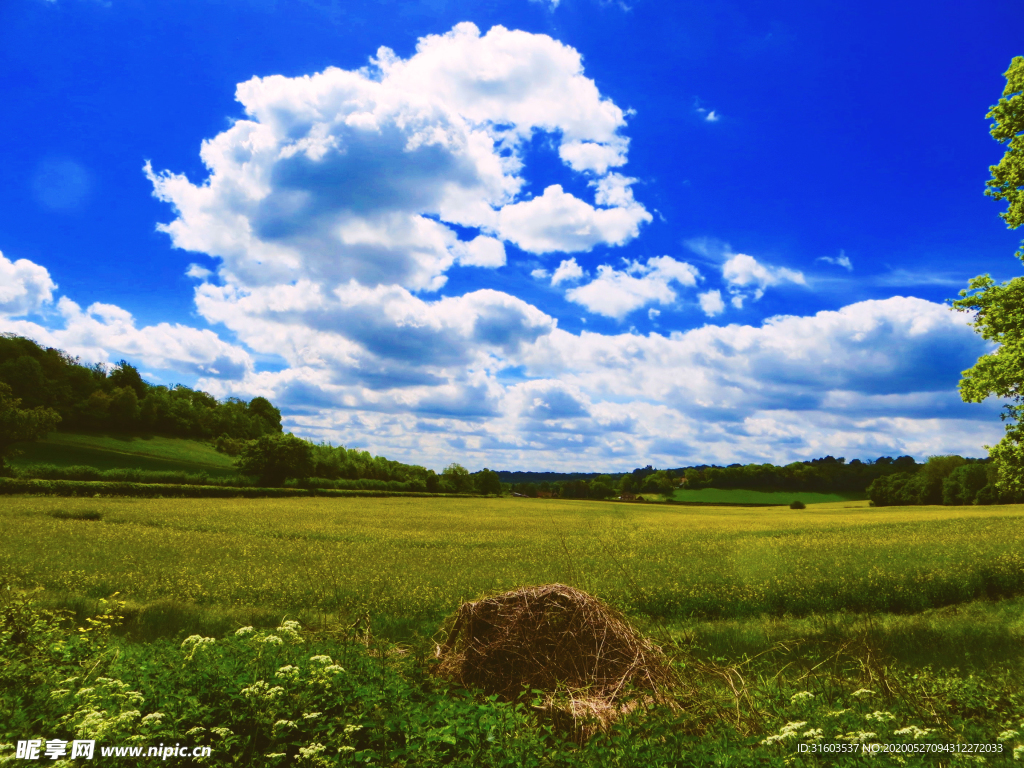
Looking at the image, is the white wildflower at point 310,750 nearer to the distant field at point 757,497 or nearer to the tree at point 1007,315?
the tree at point 1007,315

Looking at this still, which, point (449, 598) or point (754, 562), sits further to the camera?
point (754, 562)

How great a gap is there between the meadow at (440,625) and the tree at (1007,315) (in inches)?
149

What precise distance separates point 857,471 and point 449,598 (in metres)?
118

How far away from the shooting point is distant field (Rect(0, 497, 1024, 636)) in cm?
1341

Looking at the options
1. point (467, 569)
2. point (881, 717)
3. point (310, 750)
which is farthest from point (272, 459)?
point (881, 717)

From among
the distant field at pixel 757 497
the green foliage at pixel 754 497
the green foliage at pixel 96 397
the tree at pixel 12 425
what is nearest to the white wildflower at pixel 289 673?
the tree at pixel 12 425

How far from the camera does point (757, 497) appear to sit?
322 feet

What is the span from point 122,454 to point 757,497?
107 metres

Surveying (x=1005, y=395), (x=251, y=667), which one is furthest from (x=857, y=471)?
(x=251, y=667)

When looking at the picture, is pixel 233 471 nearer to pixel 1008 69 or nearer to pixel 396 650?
pixel 396 650

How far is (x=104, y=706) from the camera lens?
15.6ft

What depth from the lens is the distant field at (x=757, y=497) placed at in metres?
94.8

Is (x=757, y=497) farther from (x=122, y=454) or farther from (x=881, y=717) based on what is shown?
(x=122, y=454)

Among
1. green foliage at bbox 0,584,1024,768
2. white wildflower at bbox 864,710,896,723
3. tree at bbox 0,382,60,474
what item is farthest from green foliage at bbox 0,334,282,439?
white wildflower at bbox 864,710,896,723
